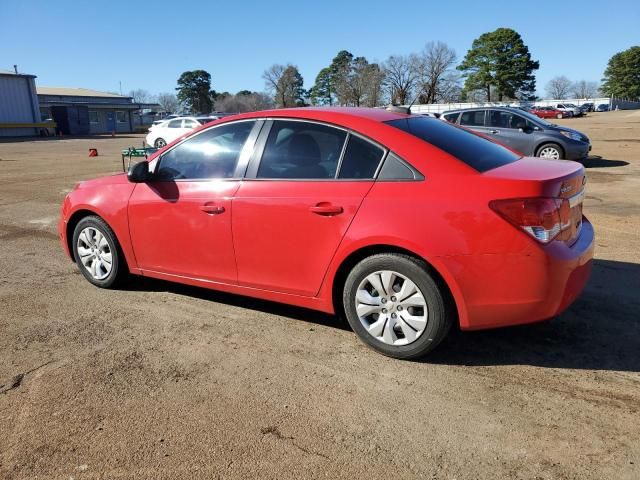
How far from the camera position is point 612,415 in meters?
2.88

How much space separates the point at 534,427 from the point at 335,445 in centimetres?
105

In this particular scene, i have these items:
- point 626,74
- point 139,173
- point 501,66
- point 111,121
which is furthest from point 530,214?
point 626,74

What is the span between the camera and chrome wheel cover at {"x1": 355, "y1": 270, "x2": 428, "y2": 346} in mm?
3398

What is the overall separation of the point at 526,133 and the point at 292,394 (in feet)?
39.6

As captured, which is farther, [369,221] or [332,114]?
[332,114]

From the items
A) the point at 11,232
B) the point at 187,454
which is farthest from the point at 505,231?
the point at 11,232

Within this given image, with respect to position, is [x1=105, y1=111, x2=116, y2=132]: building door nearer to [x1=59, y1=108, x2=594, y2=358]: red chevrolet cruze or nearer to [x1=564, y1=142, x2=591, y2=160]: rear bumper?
[x1=564, y1=142, x2=591, y2=160]: rear bumper

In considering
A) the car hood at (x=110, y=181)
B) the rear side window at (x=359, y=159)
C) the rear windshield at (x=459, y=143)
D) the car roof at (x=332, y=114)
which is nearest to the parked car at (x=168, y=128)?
the car hood at (x=110, y=181)

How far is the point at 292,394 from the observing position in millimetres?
3188

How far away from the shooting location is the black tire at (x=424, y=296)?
3.31m

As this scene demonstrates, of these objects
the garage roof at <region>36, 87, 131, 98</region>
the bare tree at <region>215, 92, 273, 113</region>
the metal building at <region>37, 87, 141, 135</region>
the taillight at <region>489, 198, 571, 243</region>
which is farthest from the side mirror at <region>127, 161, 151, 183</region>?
the bare tree at <region>215, 92, 273, 113</region>

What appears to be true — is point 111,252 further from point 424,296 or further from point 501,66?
point 501,66

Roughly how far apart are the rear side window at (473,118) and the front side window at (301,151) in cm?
1086

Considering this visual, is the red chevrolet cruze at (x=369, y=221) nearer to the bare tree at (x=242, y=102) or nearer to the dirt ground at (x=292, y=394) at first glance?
the dirt ground at (x=292, y=394)
